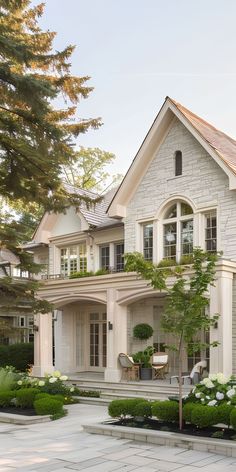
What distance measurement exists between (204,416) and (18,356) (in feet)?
55.9

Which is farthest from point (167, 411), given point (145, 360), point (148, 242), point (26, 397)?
point (148, 242)

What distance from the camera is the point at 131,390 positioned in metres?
17.2

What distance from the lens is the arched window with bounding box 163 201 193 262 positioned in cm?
1895

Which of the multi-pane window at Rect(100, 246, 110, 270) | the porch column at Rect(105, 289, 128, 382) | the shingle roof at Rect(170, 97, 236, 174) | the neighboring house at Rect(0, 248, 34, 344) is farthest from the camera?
the neighboring house at Rect(0, 248, 34, 344)

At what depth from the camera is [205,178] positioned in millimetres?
18516

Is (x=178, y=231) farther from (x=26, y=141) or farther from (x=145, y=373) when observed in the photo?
(x=26, y=141)

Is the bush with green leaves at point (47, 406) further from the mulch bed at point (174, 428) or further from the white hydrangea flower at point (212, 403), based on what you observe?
the white hydrangea flower at point (212, 403)

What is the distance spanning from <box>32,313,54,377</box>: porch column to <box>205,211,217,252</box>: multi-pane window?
7234mm

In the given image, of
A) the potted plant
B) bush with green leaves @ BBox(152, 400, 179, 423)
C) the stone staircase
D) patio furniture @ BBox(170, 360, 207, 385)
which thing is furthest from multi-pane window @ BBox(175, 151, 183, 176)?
bush with green leaves @ BBox(152, 400, 179, 423)

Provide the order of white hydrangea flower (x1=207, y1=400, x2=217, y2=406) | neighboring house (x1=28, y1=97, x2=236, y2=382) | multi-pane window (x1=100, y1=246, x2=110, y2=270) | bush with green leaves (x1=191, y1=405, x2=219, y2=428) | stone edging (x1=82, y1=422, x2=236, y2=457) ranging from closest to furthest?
1. stone edging (x1=82, y1=422, x2=236, y2=457)
2. bush with green leaves (x1=191, y1=405, x2=219, y2=428)
3. white hydrangea flower (x1=207, y1=400, x2=217, y2=406)
4. neighboring house (x1=28, y1=97, x2=236, y2=382)
5. multi-pane window (x1=100, y1=246, x2=110, y2=270)

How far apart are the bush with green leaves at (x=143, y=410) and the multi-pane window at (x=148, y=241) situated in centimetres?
920

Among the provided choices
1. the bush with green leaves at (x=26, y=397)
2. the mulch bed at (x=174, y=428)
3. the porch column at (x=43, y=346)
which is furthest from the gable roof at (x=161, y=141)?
the mulch bed at (x=174, y=428)

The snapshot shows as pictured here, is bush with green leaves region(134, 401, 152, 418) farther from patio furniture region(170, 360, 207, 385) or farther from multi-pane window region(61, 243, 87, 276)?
multi-pane window region(61, 243, 87, 276)

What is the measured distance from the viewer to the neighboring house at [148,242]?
17.5 metres
